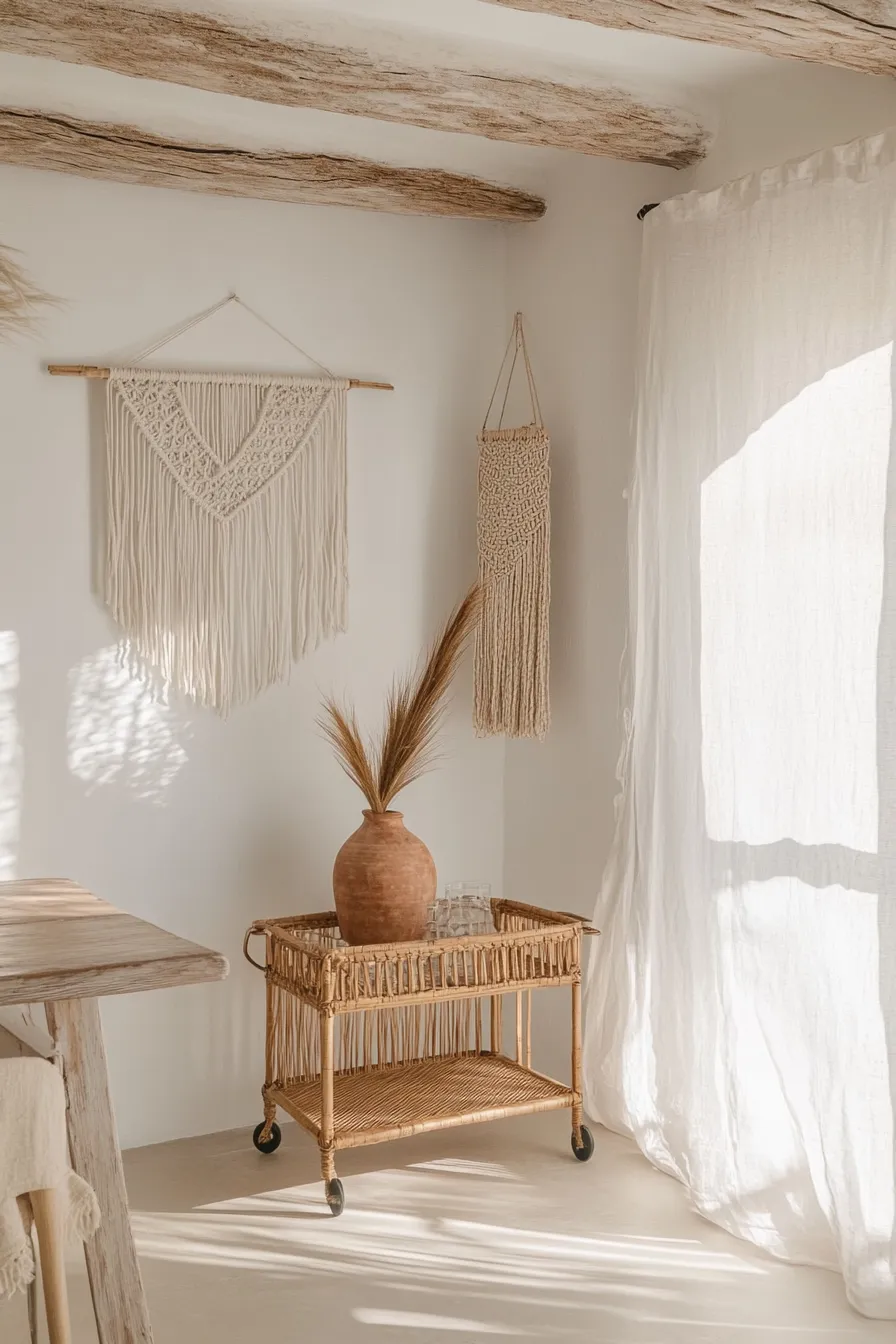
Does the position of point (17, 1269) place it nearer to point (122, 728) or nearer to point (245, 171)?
point (122, 728)

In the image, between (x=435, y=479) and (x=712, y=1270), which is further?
(x=435, y=479)

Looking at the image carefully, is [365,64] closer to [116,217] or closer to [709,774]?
[116,217]

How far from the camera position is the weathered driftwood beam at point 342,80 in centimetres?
240

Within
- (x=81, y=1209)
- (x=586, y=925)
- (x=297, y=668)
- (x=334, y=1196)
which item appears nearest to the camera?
(x=81, y=1209)

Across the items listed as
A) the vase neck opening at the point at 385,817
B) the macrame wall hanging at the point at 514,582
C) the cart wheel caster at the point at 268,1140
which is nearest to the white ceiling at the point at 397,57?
the macrame wall hanging at the point at 514,582

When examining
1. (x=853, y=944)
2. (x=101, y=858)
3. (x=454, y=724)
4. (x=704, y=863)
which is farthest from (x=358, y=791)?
(x=853, y=944)

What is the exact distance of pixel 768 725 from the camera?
2.77 metres

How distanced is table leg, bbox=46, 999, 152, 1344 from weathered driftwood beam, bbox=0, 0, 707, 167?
1706mm

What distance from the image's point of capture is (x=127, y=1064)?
3.33 metres

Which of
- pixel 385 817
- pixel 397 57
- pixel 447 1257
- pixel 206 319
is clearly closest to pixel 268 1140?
pixel 447 1257

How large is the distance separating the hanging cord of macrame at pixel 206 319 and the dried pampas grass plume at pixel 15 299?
0.27 metres

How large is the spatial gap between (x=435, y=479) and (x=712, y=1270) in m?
2.12

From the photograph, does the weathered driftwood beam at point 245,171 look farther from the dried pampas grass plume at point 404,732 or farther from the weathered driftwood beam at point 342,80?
the dried pampas grass plume at point 404,732

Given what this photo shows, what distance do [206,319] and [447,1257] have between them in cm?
228
